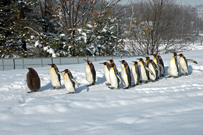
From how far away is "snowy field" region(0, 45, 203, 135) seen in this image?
9.40 feet

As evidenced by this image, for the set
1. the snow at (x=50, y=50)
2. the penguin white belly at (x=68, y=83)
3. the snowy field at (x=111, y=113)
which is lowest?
the snowy field at (x=111, y=113)

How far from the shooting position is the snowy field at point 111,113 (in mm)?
2865

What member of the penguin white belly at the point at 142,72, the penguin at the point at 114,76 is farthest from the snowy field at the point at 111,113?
the penguin at the point at 114,76

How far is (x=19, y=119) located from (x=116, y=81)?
116 inches

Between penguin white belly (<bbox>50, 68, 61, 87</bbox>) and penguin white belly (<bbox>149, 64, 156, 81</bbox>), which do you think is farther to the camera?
penguin white belly (<bbox>149, 64, 156, 81</bbox>)

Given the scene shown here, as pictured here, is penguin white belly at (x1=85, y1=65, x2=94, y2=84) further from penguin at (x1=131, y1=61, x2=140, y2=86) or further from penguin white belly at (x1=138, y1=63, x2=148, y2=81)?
penguin white belly at (x1=138, y1=63, x2=148, y2=81)

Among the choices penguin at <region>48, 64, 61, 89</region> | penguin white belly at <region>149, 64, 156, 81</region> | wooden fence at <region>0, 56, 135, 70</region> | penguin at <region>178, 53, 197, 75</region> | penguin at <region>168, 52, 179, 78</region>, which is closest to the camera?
penguin at <region>48, 64, 61, 89</region>

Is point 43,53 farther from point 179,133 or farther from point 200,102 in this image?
point 179,133

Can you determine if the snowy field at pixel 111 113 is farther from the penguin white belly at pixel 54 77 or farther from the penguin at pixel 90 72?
the penguin at pixel 90 72

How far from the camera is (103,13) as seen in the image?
16.9 meters

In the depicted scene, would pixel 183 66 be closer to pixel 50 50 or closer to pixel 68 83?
pixel 68 83

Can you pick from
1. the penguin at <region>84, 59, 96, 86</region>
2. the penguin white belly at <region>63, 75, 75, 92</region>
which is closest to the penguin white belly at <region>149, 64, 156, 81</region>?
the penguin at <region>84, 59, 96, 86</region>

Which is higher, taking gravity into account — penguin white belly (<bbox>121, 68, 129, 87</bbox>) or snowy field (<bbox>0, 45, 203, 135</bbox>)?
penguin white belly (<bbox>121, 68, 129, 87</bbox>)

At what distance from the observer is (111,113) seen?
3818mm
